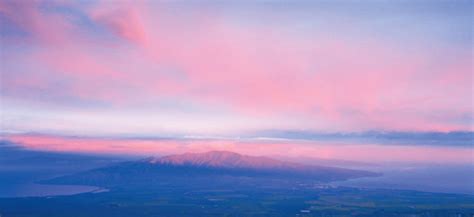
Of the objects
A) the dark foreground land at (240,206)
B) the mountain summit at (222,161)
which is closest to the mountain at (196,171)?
the mountain summit at (222,161)

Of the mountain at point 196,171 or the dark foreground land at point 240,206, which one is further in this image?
the mountain at point 196,171

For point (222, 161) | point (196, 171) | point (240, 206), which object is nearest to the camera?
point (240, 206)

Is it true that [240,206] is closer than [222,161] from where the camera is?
Yes

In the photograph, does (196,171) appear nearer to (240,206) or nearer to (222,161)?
(222,161)

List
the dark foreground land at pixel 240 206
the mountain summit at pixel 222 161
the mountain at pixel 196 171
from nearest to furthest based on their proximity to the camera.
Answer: the dark foreground land at pixel 240 206 < the mountain at pixel 196 171 < the mountain summit at pixel 222 161

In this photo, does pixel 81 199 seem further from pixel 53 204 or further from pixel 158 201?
pixel 158 201

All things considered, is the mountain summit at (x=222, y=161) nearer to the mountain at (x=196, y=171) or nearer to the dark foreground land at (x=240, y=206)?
the mountain at (x=196, y=171)

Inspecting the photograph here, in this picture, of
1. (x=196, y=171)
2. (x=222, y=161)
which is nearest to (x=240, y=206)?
(x=196, y=171)

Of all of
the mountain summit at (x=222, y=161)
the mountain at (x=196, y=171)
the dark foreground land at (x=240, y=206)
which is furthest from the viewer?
the mountain summit at (x=222, y=161)

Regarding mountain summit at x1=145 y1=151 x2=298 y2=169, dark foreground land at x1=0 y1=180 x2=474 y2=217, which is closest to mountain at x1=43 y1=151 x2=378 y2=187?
mountain summit at x1=145 y1=151 x2=298 y2=169
